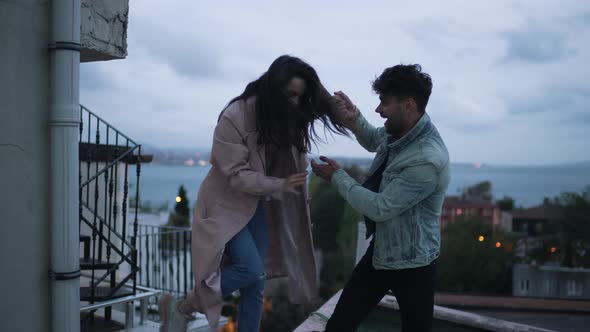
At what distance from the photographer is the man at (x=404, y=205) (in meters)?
2.16

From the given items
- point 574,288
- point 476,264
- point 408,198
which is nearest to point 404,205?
point 408,198

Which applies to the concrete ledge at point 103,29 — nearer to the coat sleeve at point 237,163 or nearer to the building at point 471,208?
the coat sleeve at point 237,163

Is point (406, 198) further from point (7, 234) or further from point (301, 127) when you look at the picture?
point (7, 234)

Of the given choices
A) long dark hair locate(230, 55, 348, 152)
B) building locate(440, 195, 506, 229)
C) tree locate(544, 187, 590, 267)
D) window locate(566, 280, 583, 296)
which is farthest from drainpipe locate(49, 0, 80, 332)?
building locate(440, 195, 506, 229)

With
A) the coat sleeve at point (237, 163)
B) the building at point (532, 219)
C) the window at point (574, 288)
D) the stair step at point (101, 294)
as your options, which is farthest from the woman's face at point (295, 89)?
the building at point (532, 219)

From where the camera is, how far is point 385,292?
93.0 inches

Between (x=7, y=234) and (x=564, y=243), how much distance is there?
4801 centimetres

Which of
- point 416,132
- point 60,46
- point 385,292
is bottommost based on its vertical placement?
point 385,292

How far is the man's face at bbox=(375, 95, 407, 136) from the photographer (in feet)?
7.35

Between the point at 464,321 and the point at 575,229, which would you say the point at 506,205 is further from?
the point at 464,321

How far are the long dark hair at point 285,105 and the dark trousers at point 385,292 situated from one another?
67cm

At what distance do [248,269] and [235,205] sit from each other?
33cm

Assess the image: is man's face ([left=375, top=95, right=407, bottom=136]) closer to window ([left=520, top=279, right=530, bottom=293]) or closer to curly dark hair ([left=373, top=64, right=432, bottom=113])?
curly dark hair ([left=373, top=64, right=432, bottom=113])

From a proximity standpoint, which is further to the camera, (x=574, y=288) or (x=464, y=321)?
(x=574, y=288)
